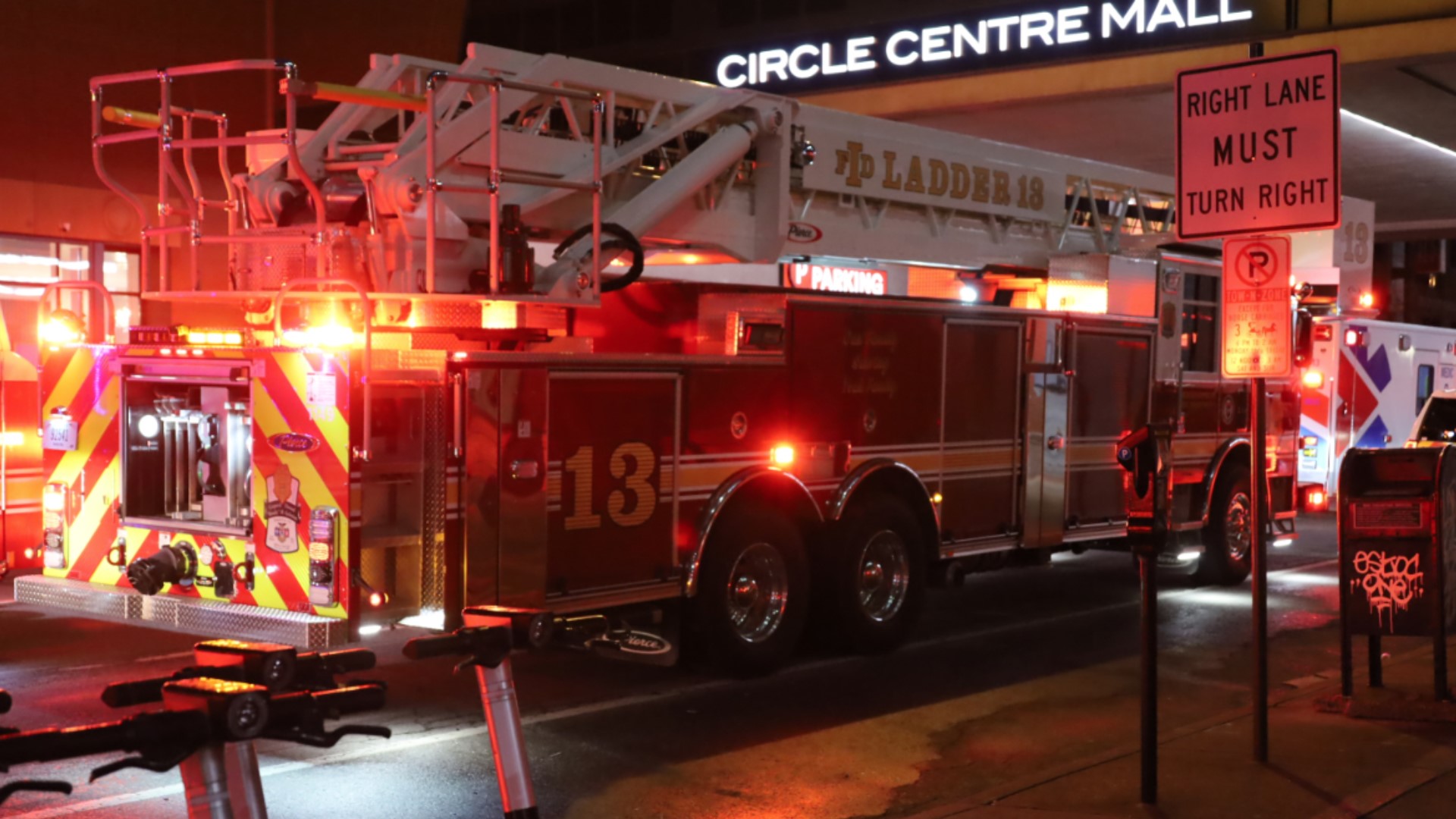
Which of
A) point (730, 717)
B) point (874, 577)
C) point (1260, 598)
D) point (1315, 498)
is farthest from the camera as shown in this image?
point (1315, 498)

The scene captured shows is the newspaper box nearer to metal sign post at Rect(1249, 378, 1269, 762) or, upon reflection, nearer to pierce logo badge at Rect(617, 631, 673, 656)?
metal sign post at Rect(1249, 378, 1269, 762)

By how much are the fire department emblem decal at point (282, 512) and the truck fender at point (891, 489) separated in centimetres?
344

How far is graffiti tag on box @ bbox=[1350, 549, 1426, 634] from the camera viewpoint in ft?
27.0

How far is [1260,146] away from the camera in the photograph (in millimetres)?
6750

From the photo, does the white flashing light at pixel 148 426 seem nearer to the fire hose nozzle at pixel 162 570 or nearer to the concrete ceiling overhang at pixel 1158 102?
the fire hose nozzle at pixel 162 570

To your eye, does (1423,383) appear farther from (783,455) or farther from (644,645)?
(644,645)

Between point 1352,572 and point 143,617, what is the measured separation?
6.17 meters

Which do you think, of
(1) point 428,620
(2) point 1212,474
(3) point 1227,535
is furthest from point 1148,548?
(3) point 1227,535

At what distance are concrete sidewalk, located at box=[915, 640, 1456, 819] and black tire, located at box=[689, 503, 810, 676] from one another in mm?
2342

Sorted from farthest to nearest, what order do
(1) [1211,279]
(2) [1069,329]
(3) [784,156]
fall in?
(1) [1211,279] → (2) [1069,329] → (3) [784,156]

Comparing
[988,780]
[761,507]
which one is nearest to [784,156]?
[761,507]

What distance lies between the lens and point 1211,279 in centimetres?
1308

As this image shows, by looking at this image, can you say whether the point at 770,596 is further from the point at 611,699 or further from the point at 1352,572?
the point at 1352,572

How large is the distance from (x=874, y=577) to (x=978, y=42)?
1115 centimetres
